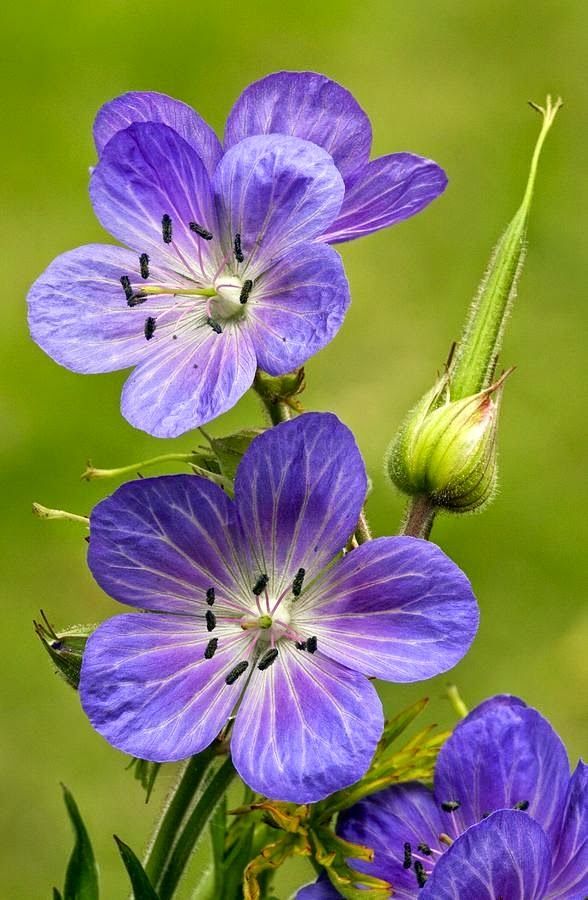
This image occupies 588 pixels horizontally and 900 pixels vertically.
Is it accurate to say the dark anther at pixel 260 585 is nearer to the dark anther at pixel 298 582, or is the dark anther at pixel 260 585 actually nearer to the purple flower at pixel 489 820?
the dark anther at pixel 298 582

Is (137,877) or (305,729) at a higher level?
(305,729)

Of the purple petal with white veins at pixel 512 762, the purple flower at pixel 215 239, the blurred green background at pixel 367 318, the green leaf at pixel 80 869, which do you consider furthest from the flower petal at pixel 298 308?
the blurred green background at pixel 367 318

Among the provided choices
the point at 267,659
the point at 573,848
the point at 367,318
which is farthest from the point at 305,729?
the point at 367,318

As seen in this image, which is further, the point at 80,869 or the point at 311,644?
the point at 80,869

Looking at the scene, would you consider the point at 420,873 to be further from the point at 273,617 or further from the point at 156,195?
the point at 156,195

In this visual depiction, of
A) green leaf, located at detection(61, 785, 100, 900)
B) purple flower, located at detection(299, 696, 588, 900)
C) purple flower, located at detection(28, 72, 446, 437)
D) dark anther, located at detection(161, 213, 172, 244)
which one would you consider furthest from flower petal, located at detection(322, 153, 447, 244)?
green leaf, located at detection(61, 785, 100, 900)
